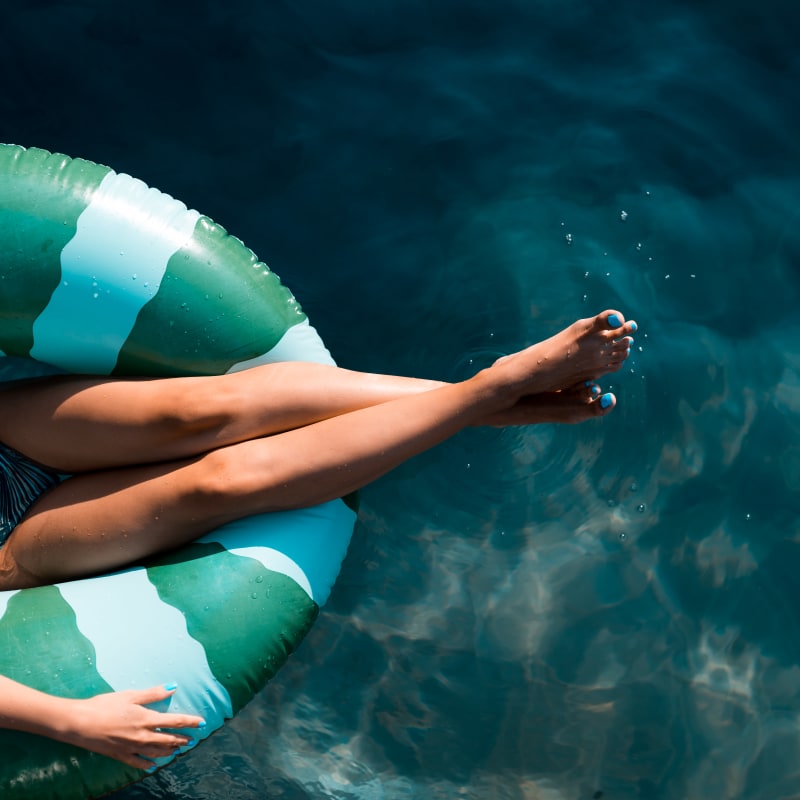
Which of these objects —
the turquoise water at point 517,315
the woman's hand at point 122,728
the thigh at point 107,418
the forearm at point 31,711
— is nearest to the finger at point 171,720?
the woman's hand at point 122,728

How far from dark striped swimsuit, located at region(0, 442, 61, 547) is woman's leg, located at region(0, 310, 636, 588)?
93mm

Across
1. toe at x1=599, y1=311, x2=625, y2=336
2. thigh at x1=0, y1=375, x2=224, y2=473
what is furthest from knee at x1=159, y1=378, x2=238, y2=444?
toe at x1=599, y1=311, x2=625, y2=336

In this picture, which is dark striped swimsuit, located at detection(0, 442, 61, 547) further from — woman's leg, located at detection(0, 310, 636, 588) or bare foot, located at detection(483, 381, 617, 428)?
bare foot, located at detection(483, 381, 617, 428)

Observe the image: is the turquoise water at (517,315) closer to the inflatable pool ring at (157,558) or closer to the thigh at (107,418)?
the inflatable pool ring at (157,558)

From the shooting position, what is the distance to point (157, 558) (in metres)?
2.57

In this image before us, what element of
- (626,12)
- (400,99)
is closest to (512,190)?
(400,99)

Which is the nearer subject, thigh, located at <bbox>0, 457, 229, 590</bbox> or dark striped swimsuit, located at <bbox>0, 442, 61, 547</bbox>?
thigh, located at <bbox>0, 457, 229, 590</bbox>

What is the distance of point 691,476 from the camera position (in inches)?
128

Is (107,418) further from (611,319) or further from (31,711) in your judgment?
(611,319)

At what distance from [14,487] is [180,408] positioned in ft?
1.68

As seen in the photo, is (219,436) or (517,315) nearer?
(219,436)

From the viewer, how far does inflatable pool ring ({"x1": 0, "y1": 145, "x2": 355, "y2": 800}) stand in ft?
7.73

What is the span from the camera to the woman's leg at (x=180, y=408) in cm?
247

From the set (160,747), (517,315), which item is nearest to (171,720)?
(160,747)
